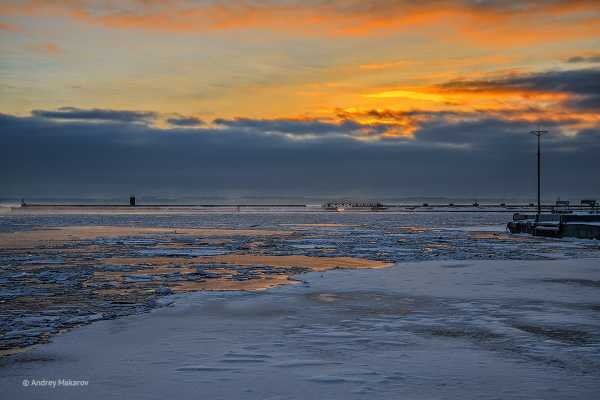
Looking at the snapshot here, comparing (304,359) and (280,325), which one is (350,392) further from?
(280,325)

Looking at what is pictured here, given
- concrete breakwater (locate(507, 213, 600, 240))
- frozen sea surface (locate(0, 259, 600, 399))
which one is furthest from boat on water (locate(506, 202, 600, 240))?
Result: frozen sea surface (locate(0, 259, 600, 399))

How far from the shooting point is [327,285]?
1533 cm

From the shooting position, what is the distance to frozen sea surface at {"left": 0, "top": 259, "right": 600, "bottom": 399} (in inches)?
267

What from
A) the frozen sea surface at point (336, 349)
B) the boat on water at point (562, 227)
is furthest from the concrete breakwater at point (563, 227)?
the frozen sea surface at point (336, 349)

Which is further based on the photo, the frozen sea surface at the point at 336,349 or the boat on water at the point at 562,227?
the boat on water at the point at 562,227

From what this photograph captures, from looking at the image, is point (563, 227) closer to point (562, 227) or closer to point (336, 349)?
point (562, 227)

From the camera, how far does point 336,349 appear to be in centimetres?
859

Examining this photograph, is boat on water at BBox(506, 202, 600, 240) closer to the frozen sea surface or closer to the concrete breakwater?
the concrete breakwater

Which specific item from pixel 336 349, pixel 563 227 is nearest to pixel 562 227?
pixel 563 227

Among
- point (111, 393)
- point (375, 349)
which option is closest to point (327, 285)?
point (375, 349)

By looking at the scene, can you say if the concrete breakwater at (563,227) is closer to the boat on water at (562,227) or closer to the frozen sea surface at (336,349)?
the boat on water at (562,227)

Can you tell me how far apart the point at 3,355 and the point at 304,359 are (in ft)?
13.4

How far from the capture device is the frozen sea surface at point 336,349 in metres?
6.79

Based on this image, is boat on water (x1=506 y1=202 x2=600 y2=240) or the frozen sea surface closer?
the frozen sea surface
